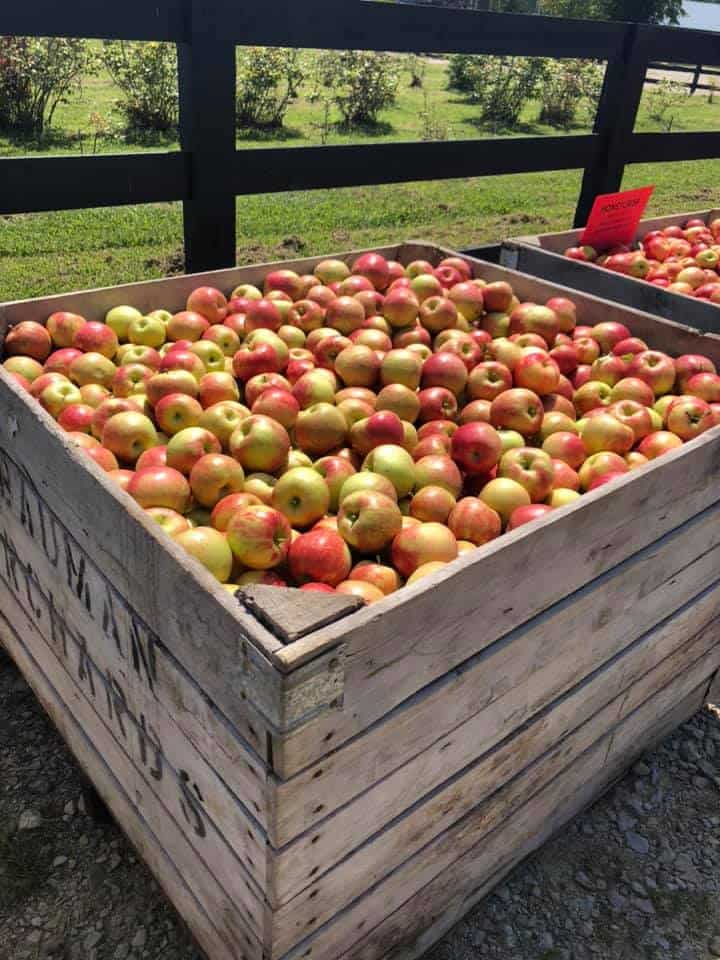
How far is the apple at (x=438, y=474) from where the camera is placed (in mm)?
2250

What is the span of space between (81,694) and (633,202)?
3528 millimetres

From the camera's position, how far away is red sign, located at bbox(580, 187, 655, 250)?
4.12m

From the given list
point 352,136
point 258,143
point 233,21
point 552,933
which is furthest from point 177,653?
point 352,136

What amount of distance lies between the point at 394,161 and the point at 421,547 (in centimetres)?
268

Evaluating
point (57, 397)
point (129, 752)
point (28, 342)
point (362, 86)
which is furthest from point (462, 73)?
point (129, 752)

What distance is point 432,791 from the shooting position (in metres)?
1.85

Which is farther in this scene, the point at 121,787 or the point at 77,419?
the point at 77,419

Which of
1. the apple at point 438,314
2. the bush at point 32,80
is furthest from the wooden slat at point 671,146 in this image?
the bush at point 32,80

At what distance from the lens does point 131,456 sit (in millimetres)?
2330

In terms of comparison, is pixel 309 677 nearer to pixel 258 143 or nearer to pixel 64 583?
pixel 64 583

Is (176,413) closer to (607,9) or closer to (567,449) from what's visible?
(567,449)

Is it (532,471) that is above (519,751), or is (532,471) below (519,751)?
above

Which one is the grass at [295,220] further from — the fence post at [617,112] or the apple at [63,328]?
the apple at [63,328]

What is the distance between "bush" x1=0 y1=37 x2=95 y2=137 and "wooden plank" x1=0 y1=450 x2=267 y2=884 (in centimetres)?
1234
